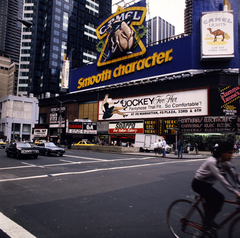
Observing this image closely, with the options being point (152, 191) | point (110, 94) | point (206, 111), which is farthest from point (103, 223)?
point (110, 94)

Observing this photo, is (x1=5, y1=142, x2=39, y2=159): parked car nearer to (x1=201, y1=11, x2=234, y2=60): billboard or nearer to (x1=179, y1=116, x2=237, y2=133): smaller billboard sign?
(x1=179, y1=116, x2=237, y2=133): smaller billboard sign

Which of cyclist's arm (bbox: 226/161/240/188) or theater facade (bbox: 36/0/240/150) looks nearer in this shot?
cyclist's arm (bbox: 226/161/240/188)

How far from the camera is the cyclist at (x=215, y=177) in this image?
3.76 metres

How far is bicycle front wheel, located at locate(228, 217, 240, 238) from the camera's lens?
356cm

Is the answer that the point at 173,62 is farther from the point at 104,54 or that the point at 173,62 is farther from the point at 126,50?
the point at 104,54

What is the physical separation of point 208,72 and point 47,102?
5241 centimetres

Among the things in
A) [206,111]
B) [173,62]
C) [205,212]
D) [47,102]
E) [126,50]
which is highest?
[126,50]

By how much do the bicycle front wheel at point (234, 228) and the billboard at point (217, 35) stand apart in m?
40.3

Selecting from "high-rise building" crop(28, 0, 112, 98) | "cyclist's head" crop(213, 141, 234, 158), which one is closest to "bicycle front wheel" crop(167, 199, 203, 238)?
"cyclist's head" crop(213, 141, 234, 158)

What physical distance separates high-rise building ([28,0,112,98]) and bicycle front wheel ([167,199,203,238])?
9943 centimetres

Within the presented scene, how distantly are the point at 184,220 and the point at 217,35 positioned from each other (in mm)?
→ 42833

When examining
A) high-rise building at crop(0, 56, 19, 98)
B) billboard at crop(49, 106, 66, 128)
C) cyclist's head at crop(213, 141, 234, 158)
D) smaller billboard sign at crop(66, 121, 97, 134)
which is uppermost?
high-rise building at crop(0, 56, 19, 98)

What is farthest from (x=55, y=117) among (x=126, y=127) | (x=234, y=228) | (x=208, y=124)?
(x=234, y=228)

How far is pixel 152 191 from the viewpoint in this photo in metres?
7.98
